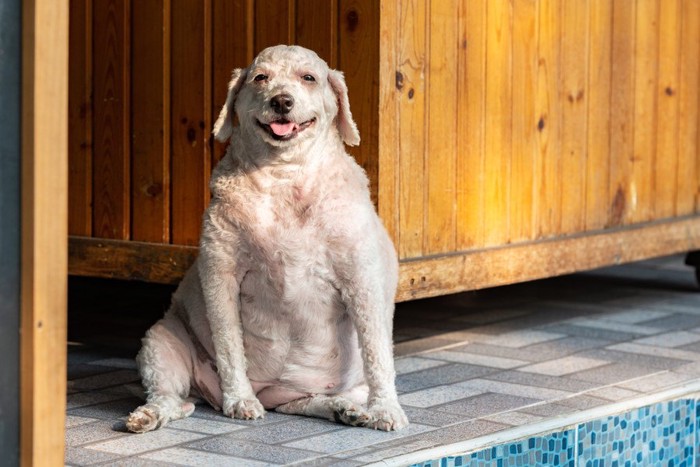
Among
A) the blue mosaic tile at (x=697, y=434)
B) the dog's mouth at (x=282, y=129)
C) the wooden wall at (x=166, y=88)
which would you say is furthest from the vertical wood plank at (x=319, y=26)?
the blue mosaic tile at (x=697, y=434)

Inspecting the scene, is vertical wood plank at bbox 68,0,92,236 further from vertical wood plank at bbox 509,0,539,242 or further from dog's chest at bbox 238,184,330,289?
vertical wood plank at bbox 509,0,539,242

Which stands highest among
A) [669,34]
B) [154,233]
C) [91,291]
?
[669,34]

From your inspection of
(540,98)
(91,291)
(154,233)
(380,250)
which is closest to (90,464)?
(380,250)

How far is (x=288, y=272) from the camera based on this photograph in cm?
358

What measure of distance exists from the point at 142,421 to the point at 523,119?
78.5 inches

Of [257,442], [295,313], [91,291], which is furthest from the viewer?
[91,291]

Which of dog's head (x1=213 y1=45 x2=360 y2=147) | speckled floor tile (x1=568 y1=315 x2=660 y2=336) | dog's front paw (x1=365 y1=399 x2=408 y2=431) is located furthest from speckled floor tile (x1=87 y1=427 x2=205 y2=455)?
speckled floor tile (x1=568 y1=315 x2=660 y2=336)

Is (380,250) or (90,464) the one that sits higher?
→ (380,250)

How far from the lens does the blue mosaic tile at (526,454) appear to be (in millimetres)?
3250

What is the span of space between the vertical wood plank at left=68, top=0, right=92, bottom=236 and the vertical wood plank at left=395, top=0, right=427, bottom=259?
1160 mm

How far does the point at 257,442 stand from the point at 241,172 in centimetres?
74

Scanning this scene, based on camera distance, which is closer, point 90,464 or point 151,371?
point 90,464

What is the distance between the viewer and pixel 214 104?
444 cm

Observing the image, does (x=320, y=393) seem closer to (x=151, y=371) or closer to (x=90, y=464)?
(x=151, y=371)
